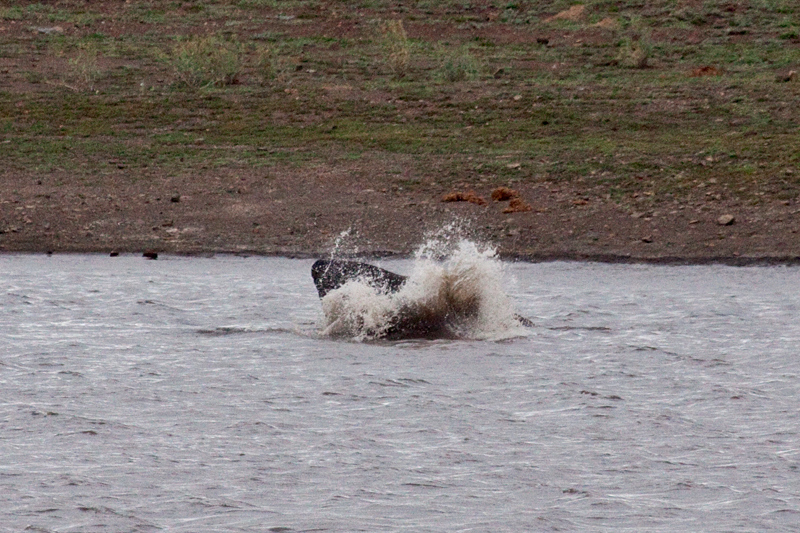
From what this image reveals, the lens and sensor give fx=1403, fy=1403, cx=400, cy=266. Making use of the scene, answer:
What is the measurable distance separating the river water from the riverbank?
2223mm

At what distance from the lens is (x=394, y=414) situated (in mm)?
7523

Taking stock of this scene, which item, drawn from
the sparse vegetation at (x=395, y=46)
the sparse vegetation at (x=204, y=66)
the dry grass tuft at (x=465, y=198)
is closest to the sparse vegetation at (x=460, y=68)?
the sparse vegetation at (x=395, y=46)

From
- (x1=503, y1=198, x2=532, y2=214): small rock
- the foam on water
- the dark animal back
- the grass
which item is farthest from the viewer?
the grass

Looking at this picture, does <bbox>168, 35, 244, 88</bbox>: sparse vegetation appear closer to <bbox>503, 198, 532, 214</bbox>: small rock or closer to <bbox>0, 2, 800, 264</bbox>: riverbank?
<bbox>0, 2, 800, 264</bbox>: riverbank

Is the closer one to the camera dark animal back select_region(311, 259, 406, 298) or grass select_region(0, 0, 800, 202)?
dark animal back select_region(311, 259, 406, 298)

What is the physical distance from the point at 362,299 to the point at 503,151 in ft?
21.0

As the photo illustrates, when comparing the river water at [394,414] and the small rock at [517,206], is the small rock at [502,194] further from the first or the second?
the river water at [394,414]

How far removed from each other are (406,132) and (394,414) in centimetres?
945

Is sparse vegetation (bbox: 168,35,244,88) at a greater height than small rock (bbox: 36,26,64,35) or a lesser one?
lesser

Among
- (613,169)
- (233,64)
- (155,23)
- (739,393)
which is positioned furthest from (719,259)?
(155,23)

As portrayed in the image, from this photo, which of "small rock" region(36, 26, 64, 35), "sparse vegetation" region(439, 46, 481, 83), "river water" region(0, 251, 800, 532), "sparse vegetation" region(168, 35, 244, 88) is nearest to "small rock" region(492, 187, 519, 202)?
"river water" region(0, 251, 800, 532)

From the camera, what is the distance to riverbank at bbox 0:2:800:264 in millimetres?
13953

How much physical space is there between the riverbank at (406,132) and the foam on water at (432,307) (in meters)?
3.27

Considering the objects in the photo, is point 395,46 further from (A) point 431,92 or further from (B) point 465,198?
(B) point 465,198
